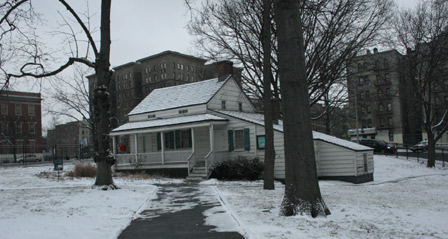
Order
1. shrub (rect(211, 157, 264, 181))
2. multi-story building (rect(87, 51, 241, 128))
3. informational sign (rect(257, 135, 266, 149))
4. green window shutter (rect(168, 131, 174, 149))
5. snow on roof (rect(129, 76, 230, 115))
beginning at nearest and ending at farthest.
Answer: shrub (rect(211, 157, 264, 181))
informational sign (rect(257, 135, 266, 149))
snow on roof (rect(129, 76, 230, 115))
green window shutter (rect(168, 131, 174, 149))
multi-story building (rect(87, 51, 241, 128))

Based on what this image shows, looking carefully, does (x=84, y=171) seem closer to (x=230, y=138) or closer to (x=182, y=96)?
(x=230, y=138)

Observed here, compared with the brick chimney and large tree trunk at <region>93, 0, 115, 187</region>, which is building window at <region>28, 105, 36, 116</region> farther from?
large tree trunk at <region>93, 0, 115, 187</region>

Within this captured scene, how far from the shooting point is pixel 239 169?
65.5 ft

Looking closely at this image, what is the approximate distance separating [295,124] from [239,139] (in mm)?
14483

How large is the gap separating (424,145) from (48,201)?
42.8 meters

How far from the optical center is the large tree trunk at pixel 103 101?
45.1 ft

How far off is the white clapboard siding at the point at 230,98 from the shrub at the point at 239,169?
16.0ft

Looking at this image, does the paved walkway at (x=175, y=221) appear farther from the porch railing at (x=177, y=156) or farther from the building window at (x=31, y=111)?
the building window at (x=31, y=111)

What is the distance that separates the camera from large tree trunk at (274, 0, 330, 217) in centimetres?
771

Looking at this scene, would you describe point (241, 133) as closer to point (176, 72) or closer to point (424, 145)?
point (424, 145)

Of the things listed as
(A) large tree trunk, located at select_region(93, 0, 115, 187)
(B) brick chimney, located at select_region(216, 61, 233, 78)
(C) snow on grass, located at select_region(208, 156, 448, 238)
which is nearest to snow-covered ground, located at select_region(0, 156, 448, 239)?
(C) snow on grass, located at select_region(208, 156, 448, 238)

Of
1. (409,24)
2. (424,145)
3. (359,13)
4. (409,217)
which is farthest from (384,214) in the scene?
(424,145)

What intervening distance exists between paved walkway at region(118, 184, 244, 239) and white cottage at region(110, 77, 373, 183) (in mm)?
9752

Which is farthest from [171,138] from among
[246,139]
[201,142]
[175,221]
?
[175,221]
